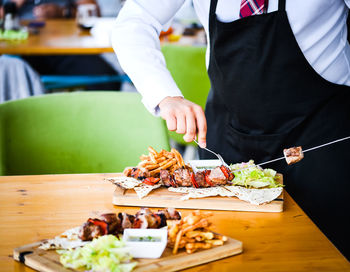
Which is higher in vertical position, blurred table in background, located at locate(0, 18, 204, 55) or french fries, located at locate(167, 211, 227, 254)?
blurred table in background, located at locate(0, 18, 204, 55)

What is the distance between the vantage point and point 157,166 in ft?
5.03

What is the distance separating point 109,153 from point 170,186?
60 centimetres

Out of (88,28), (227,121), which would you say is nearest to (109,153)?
(227,121)

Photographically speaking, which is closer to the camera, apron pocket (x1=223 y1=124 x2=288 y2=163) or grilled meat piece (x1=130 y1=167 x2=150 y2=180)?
grilled meat piece (x1=130 y1=167 x2=150 y2=180)

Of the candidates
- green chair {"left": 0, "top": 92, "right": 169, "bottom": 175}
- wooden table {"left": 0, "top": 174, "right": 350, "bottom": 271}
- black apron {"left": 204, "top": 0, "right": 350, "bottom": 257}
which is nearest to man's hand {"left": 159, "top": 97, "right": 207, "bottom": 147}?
wooden table {"left": 0, "top": 174, "right": 350, "bottom": 271}

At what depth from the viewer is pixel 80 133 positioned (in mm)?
1983

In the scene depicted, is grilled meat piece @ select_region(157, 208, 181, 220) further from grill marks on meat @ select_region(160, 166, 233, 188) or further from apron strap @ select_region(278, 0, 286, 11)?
apron strap @ select_region(278, 0, 286, 11)

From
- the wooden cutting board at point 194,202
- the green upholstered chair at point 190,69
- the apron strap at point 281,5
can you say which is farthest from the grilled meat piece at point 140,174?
the green upholstered chair at point 190,69

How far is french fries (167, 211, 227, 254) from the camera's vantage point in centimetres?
106

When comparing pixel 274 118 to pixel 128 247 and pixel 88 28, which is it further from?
pixel 88 28

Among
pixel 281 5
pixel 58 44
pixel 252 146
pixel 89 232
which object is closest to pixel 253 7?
pixel 281 5

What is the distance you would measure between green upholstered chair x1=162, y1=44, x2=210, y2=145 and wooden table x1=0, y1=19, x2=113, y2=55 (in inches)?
23.2

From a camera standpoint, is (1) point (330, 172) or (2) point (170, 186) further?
(1) point (330, 172)

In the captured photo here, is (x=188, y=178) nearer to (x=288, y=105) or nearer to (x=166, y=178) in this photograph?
(x=166, y=178)
